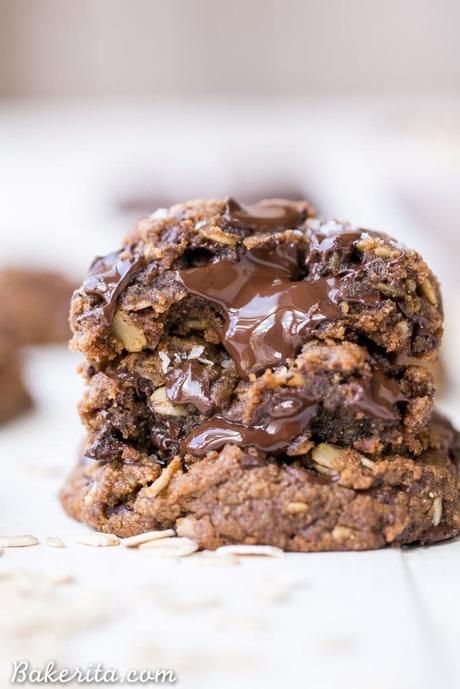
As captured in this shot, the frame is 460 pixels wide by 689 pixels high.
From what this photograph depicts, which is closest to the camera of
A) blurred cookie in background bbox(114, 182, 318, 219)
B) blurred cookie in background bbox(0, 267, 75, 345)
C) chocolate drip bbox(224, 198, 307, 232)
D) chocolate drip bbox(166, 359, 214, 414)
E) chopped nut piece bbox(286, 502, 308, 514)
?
chopped nut piece bbox(286, 502, 308, 514)

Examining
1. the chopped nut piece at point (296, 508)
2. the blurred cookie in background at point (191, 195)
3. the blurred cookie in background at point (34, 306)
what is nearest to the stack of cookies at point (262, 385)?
the chopped nut piece at point (296, 508)

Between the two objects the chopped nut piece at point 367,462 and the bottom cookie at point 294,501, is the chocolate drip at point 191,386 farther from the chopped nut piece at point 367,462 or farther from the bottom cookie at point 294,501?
the chopped nut piece at point 367,462

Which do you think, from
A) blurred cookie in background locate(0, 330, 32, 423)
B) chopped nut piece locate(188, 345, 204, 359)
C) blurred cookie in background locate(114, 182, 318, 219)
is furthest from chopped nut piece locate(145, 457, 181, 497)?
blurred cookie in background locate(114, 182, 318, 219)

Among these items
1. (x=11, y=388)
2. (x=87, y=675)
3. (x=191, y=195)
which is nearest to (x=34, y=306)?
(x=11, y=388)

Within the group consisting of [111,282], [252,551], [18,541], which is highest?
[111,282]

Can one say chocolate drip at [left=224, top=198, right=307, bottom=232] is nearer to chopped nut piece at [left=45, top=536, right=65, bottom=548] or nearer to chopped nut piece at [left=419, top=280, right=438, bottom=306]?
chopped nut piece at [left=419, top=280, right=438, bottom=306]

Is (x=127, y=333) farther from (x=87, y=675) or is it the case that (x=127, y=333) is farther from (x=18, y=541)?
(x=87, y=675)
